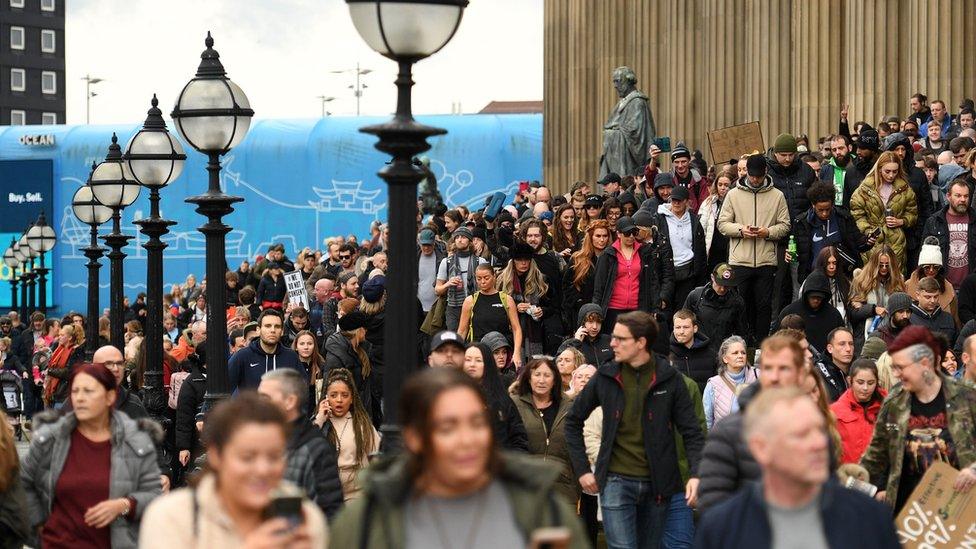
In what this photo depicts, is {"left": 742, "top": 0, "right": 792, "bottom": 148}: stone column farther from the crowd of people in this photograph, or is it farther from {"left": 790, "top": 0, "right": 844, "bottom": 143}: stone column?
the crowd of people

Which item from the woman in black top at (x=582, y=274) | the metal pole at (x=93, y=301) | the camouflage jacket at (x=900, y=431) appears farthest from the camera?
the metal pole at (x=93, y=301)

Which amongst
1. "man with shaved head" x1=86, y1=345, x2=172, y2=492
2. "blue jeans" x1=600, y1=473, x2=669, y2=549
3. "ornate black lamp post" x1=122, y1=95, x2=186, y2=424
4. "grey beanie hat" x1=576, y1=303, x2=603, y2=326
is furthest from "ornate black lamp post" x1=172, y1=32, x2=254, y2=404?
"grey beanie hat" x1=576, y1=303, x2=603, y2=326

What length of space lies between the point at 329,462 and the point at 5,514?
134cm

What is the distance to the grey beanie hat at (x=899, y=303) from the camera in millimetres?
14477

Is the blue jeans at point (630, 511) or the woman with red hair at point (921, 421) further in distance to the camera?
the blue jeans at point (630, 511)

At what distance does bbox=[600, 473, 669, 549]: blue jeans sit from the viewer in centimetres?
1007

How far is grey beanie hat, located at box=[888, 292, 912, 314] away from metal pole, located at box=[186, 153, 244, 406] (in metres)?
5.01

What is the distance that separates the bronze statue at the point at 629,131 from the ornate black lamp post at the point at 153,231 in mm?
12059

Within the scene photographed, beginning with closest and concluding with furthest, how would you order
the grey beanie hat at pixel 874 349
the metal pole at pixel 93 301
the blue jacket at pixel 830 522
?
the blue jacket at pixel 830 522 → the grey beanie hat at pixel 874 349 → the metal pole at pixel 93 301

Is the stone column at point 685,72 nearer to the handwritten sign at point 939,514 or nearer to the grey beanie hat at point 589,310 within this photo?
the grey beanie hat at point 589,310

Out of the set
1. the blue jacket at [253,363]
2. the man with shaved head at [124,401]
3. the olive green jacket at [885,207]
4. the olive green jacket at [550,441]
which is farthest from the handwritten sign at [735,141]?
the man with shaved head at [124,401]

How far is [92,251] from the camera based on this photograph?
21.7m

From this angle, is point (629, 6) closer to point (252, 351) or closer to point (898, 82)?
point (898, 82)

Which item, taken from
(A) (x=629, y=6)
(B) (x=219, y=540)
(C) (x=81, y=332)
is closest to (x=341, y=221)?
(A) (x=629, y=6)
